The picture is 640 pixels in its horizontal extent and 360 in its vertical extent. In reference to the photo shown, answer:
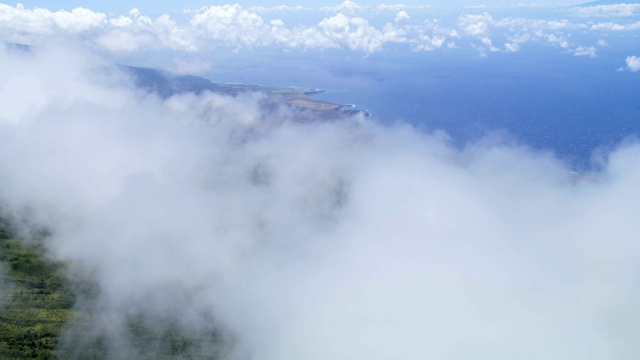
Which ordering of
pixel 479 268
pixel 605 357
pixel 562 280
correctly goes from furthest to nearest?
pixel 479 268 → pixel 562 280 → pixel 605 357

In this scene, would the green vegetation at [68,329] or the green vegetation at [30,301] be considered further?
the green vegetation at [68,329]

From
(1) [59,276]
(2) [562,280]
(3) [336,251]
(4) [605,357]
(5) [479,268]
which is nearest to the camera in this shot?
(4) [605,357]

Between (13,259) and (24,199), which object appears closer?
(13,259)

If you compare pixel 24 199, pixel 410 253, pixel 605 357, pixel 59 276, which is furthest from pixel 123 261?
pixel 605 357

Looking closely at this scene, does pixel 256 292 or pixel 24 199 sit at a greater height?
pixel 24 199

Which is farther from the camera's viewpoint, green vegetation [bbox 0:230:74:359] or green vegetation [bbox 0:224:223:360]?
green vegetation [bbox 0:224:223:360]

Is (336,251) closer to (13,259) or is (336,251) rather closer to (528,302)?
(528,302)

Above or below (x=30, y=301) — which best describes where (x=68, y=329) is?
below

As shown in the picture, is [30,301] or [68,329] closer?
[68,329]
